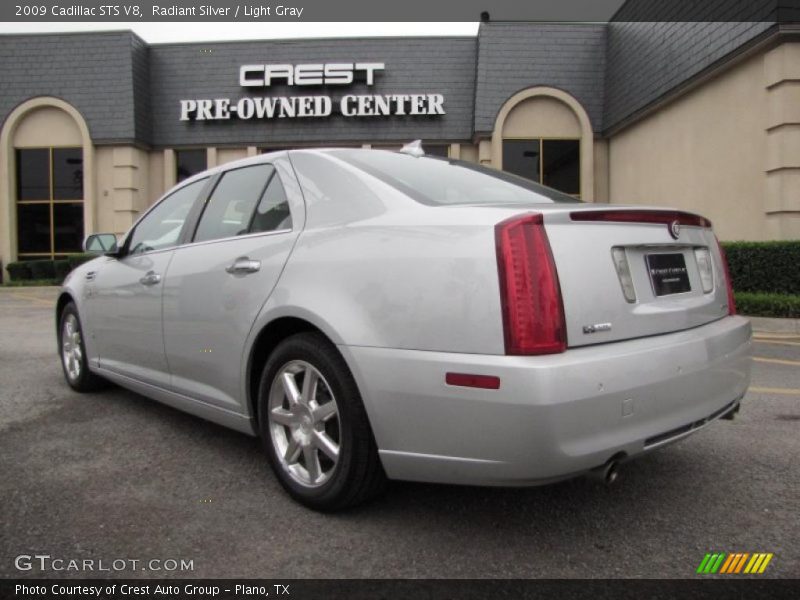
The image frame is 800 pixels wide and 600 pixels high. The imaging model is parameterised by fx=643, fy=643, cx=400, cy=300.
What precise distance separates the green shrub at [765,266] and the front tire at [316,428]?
341 inches

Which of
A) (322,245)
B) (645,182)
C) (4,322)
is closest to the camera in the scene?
(322,245)

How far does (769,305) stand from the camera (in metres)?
8.63

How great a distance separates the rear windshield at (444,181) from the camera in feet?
9.13

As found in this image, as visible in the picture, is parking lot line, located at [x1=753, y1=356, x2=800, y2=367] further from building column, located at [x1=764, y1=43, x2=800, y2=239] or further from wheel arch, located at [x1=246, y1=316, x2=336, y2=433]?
Result: wheel arch, located at [x1=246, y1=316, x2=336, y2=433]

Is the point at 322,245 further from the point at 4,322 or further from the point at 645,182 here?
the point at 645,182

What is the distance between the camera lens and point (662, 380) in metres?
2.34

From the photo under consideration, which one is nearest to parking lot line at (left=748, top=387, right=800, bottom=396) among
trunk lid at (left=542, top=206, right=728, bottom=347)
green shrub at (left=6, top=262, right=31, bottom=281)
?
trunk lid at (left=542, top=206, right=728, bottom=347)

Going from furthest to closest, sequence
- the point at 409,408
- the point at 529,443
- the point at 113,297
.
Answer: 1. the point at 113,297
2. the point at 409,408
3. the point at 529,443

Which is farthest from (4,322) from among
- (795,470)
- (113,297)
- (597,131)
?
(597,131)

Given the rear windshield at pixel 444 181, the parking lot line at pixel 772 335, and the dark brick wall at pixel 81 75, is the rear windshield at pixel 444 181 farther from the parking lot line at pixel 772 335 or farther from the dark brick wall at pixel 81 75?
the dark brick wall at pixel 81 75

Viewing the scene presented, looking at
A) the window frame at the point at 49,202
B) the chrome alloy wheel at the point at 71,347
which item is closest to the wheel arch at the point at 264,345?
the chrome alloy wheel at the point at 71,347

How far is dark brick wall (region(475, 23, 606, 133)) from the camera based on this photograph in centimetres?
1702

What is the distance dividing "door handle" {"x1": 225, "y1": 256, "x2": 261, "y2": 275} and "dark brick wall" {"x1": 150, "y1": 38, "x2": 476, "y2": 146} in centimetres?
1529
